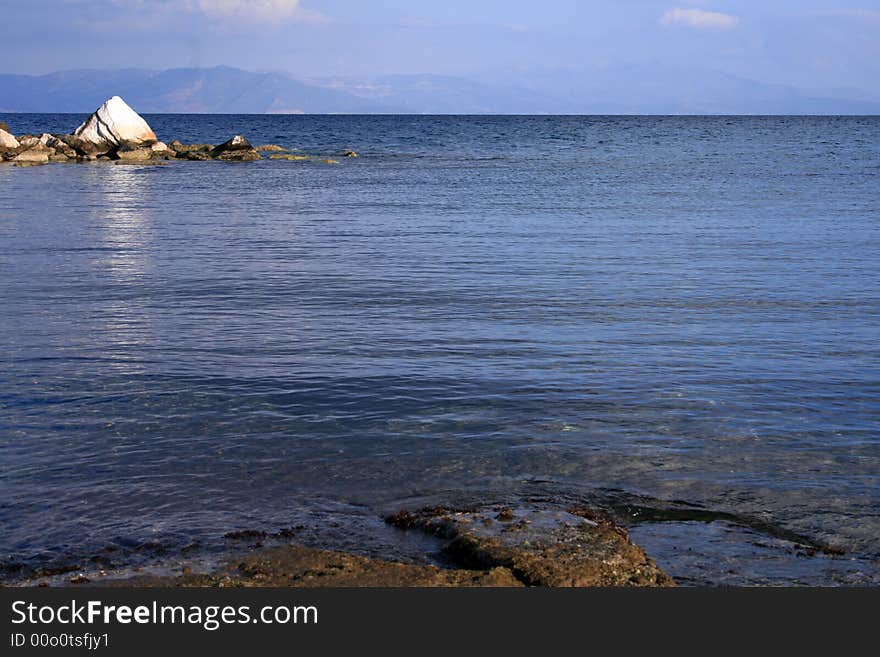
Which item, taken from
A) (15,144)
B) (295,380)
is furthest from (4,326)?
(15,144)

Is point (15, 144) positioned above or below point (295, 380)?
above

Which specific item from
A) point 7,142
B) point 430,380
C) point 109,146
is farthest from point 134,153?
point 430,380

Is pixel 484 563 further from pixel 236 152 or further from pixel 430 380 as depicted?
pixel 236 152

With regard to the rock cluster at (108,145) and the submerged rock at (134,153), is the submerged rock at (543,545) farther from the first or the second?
the submerged rock at (134,153)

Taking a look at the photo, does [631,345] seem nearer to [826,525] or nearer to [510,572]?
[826,525]

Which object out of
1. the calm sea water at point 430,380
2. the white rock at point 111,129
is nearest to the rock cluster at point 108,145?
the white rock at point 111,129

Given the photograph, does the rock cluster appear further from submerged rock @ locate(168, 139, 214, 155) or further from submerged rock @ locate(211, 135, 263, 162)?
submerged rock @ locate(168, 139, 214, 155)

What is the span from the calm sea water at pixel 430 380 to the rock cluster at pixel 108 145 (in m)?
36.3

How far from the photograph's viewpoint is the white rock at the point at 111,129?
6462cm

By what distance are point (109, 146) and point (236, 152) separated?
8.58 metres

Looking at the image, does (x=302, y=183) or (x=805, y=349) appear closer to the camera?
(x=805, y=349)

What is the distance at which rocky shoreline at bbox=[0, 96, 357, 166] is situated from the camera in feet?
199

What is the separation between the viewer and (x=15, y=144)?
61000mm

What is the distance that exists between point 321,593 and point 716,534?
11.9 ft
